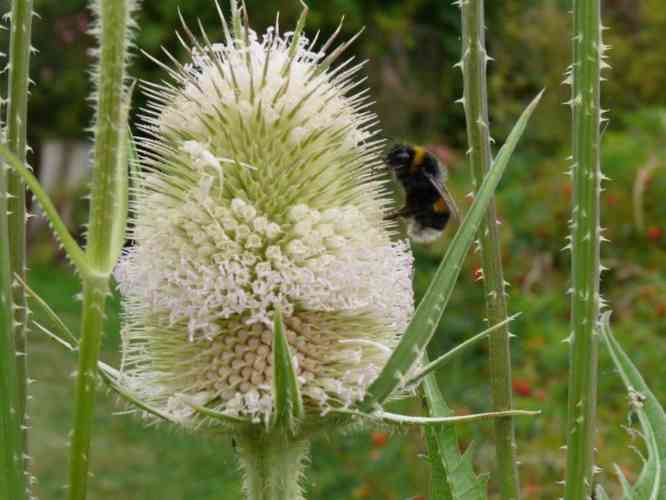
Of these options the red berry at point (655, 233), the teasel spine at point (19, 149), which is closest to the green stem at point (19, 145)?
the teasel spine at point (19, 149)

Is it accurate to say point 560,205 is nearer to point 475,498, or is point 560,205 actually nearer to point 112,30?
point 475,498

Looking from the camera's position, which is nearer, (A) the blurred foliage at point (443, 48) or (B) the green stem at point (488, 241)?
(B) the green stem at point (488, 241)

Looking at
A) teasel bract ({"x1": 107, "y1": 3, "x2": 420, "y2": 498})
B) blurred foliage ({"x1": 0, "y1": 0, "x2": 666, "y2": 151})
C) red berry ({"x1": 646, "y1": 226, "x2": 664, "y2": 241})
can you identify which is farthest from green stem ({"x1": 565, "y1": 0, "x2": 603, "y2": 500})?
blurred foliage ({"x1": 0, "y1": 0, "x2": 666, "y2": 151})

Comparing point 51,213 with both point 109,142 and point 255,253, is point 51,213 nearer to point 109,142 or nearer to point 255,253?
point 109,142

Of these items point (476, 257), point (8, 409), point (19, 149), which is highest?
point (476, 257)

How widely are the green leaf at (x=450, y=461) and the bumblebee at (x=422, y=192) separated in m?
0.41

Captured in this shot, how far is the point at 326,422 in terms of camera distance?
140 centimetres

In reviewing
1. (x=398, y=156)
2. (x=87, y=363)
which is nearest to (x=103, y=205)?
(x=87, y=363)

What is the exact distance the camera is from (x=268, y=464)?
1410 mm

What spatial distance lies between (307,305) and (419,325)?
23 centimetres

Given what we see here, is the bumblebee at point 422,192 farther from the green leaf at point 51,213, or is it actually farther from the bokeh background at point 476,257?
the green leaf at point 51,213

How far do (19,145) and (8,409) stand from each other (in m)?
0.42

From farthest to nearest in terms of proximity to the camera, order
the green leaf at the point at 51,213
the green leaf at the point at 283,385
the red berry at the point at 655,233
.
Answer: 1. the red berry at the point at 655,233
2. the green leaf at the point at 283,385
3. the green leaf at the point at 51,213

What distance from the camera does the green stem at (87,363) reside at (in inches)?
43.2
